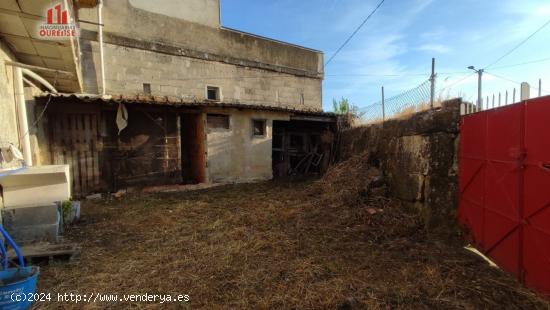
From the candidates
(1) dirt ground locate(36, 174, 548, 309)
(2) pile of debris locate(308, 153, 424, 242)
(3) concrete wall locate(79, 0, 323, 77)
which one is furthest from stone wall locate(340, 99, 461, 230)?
(3) concrete wall locate(79, 0, 323, 77)

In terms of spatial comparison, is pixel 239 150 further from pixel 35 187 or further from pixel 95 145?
pixel 35 187

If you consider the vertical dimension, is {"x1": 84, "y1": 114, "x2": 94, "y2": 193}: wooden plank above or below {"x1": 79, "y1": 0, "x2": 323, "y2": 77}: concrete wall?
below

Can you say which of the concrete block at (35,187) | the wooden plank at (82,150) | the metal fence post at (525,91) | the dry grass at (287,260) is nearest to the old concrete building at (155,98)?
the wooden plank at (82,150)

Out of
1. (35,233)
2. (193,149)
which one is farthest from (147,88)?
(35,233)

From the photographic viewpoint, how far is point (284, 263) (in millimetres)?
3289

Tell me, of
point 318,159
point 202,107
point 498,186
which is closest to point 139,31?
point 202,107

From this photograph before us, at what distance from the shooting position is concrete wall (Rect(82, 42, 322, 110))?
9.35 metres

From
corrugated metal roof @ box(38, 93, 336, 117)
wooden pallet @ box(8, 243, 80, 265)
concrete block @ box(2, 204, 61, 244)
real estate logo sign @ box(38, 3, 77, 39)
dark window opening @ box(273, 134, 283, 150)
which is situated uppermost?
real estate logo sign @ box(38, 3, 77, 39)

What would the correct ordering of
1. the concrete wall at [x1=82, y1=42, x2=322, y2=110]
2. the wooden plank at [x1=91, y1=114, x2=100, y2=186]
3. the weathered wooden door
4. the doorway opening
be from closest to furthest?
the weathered wooden door < the wooden plank at [x1=91, y1=114, x2=100, y2=186] < the doorway opening < the concrete wall at [x1=82, y1=42, x2=322, y2=110]

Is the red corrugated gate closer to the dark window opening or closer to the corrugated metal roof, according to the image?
the corrugated metal roof

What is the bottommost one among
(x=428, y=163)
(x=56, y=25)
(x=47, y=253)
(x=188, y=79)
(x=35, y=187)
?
(x=47, y=253)

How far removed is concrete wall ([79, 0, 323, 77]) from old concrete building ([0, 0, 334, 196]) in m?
0.04

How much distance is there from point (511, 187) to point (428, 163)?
146cm

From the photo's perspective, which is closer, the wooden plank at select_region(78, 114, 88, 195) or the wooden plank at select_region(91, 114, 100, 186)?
the wooden plank at select_region(78, 114, 88, 195)
